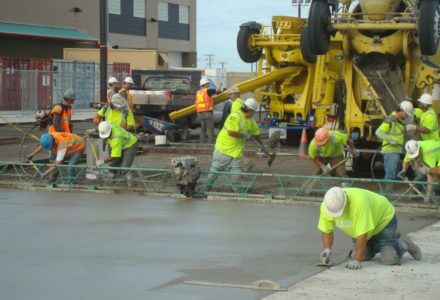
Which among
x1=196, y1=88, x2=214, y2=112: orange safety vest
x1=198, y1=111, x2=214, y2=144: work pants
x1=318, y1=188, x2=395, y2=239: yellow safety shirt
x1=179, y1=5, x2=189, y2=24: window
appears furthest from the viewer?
x1=179, y1=5, x2=189, y2=24: window

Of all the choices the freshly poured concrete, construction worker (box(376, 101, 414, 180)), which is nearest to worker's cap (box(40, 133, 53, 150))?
the freshly poured concrete

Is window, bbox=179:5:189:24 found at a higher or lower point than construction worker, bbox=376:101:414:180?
higher

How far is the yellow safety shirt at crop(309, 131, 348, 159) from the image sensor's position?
13844mm

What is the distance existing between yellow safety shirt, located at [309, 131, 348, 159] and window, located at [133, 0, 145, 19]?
161 ft

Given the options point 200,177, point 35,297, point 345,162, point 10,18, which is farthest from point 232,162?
point 10,18

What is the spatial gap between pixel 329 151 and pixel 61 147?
4681 mm

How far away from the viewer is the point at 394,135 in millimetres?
13984

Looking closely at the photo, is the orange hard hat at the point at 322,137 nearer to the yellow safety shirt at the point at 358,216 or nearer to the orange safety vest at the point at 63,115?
the yellow safety shirt at the point at 358,216

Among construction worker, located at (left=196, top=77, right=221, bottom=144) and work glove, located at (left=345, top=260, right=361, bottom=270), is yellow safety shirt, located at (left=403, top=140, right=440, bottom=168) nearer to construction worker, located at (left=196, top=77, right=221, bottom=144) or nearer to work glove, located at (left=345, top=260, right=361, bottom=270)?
work glove, located at (left=345, top=260, right=361, bottom=270)

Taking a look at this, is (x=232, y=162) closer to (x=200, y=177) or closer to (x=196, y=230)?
(x=200, y=177)

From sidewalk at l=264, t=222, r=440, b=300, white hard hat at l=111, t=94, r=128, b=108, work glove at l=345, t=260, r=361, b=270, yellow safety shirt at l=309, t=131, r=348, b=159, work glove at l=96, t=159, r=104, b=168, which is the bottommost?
sidewalk at l=264, t=222, r=440, b=300

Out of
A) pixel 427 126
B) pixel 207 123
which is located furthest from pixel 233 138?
pixel 207 123

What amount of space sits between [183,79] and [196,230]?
1464 cm

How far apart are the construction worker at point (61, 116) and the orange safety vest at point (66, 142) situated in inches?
24.9
